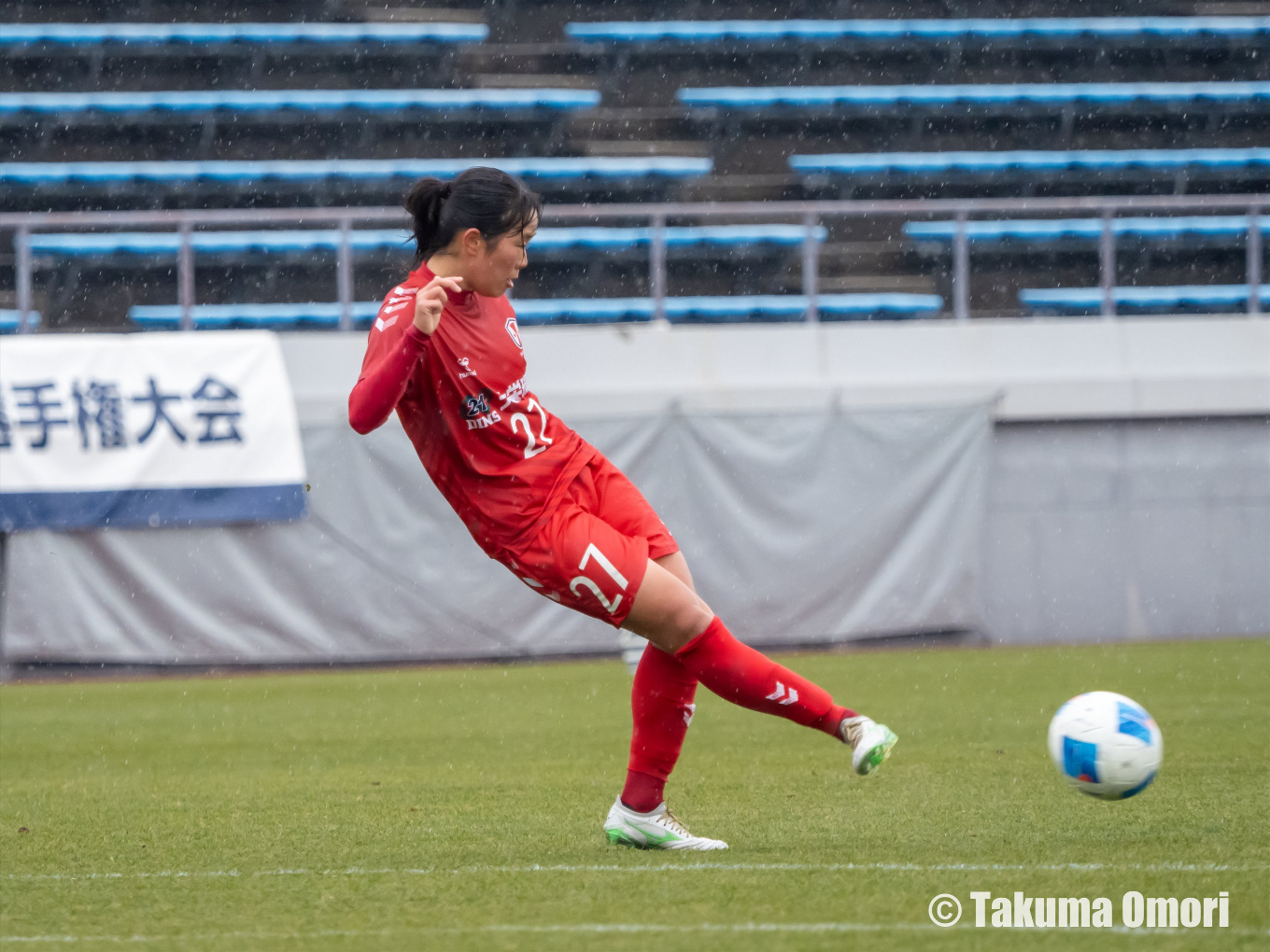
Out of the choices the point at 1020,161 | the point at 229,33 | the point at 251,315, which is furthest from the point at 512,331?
the point at 229,33

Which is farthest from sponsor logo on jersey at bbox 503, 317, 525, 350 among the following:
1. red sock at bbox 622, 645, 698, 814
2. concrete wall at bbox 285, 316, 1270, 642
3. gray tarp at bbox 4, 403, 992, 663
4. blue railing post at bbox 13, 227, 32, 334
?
blue railing post at bbox 13, 227, 32, 334

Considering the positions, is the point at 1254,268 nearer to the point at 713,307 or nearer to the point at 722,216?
the point at 722,216

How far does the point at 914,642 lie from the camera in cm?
1075

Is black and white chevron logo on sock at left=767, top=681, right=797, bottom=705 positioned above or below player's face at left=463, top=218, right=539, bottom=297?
below

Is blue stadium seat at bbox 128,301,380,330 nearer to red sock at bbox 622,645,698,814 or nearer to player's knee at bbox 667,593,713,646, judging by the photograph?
red sock at bbox 622,645,698,814

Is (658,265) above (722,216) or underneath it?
underneath

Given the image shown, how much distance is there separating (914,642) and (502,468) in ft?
25.3

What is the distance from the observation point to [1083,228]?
1235 cm

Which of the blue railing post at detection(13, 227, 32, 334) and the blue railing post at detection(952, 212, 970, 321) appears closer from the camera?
the blue railing post at detection(13, 227, 32, 334)

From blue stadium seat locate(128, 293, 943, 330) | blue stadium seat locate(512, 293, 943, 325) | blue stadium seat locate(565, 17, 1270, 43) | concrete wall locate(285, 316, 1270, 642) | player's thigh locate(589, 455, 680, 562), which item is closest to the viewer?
player's thigh locate(589, 455, 680, 562)

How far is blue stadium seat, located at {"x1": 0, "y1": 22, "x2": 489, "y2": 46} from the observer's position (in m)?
16.4

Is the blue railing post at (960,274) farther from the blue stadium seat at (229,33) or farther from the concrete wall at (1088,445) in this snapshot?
the blue stadium seat at (229,33)

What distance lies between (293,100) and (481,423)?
44.6ft

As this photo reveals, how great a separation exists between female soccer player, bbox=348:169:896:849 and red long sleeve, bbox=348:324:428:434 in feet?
0.30
